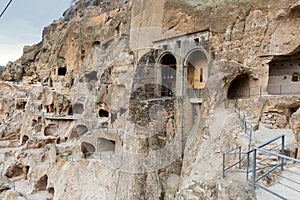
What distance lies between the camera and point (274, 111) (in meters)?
7.41

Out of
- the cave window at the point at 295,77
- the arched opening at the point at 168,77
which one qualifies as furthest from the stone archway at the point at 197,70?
the cave window at the point at 295,77

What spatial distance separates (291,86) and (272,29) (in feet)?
11.8

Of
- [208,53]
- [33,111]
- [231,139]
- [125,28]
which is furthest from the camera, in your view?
[33,111]

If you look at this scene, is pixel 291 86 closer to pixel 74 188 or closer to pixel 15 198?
pixel 74 188

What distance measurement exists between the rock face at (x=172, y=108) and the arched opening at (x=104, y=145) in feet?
0.23

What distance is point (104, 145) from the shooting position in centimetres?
1320

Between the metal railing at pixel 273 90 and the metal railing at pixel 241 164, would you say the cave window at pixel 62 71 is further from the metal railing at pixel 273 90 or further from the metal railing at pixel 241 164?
the metal railing at pixel 241 164

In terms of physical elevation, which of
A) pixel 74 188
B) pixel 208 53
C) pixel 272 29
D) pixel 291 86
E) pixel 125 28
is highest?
pixel 125 28

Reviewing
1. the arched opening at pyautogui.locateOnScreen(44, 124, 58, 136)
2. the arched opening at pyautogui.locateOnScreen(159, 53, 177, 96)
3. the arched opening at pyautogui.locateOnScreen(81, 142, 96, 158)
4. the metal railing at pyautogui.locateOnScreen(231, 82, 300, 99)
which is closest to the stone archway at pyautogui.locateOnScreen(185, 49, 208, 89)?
the arched opening at pyautogui.locateOnScreen(159, 53, 177, 96)

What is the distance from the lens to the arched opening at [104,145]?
510 inches

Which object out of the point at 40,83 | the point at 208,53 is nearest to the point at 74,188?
the point at 208,53

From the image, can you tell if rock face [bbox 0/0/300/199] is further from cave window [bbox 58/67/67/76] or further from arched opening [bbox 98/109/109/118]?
cave window [bbox 58/67/67/76]

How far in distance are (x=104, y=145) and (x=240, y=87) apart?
9.69 m

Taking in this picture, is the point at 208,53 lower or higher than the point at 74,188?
higher
